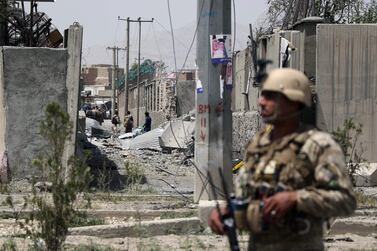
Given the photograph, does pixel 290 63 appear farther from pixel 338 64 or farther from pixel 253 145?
pixel 253 145

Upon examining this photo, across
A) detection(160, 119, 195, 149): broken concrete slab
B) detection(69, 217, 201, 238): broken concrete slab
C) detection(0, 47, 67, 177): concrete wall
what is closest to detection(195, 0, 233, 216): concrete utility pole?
detection(69, 217, 201, 238): broken concrete slab

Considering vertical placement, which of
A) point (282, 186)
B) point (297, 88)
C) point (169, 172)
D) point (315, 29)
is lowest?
point (169, 172)

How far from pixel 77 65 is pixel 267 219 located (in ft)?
31.3

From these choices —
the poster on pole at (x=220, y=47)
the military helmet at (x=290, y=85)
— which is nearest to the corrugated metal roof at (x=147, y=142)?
the poster on pole at (x=220, y=47)

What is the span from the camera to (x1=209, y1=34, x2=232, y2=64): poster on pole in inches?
357

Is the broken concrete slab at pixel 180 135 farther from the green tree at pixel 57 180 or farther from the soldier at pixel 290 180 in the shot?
the soldier at pixel 290 180

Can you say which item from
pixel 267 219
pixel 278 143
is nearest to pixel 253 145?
pixel 278 143

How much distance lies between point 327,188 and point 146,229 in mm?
4594

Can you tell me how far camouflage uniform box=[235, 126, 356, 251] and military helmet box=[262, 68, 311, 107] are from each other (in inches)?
6.4

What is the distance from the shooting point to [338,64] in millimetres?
13750

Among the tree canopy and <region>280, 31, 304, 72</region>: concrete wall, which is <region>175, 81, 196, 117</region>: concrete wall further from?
<region>280, 31, 304, 72</region>: concrete wall

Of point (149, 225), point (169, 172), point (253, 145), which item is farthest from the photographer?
point (169, 172)

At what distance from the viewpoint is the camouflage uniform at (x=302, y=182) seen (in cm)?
324

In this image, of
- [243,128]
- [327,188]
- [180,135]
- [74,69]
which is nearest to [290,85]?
[327,188]
